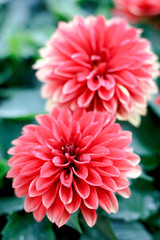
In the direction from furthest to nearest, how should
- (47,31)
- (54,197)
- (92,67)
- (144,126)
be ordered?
(47,31) → (144,126) → (92,67) → (54,197)

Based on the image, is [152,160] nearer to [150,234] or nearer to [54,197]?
[150,234]

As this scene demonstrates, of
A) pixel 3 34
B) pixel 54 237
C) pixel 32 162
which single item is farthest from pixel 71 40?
pixel 3 34

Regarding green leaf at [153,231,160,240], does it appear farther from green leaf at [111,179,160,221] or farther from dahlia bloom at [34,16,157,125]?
dahlia bloom at [34,16,157,125]

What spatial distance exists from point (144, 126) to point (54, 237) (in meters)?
0.27

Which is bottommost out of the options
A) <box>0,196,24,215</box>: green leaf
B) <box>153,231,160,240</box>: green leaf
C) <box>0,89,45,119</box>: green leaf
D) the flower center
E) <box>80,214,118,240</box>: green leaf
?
<box>153,231,160,240</box>: green leaf

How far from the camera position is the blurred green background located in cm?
38

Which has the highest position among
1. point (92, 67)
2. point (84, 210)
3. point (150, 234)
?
point (92, 67)

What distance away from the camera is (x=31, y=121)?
0.49 m

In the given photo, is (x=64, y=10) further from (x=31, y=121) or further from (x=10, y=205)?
(x=10, y=205)

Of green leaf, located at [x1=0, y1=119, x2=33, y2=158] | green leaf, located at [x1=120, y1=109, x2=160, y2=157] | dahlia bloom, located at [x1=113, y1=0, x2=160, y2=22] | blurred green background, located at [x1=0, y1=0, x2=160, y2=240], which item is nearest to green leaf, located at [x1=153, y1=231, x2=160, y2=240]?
blurred green background, located at [x1=0, y1=0, x2=160, y2=240]

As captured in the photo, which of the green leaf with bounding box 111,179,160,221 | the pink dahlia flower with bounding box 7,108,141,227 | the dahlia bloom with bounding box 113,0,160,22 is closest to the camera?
the pink dahlia flower with bounding box 7,108,141,227

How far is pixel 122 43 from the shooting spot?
381 mm

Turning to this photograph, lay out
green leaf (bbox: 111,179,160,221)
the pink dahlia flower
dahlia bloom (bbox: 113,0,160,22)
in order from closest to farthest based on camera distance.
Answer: the pink dahlia flower < green leaf (bbox: 111,179,160,221) < dahlia bloom (bbox: 113,0,160,22)

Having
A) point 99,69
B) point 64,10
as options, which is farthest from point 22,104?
point 64,10
